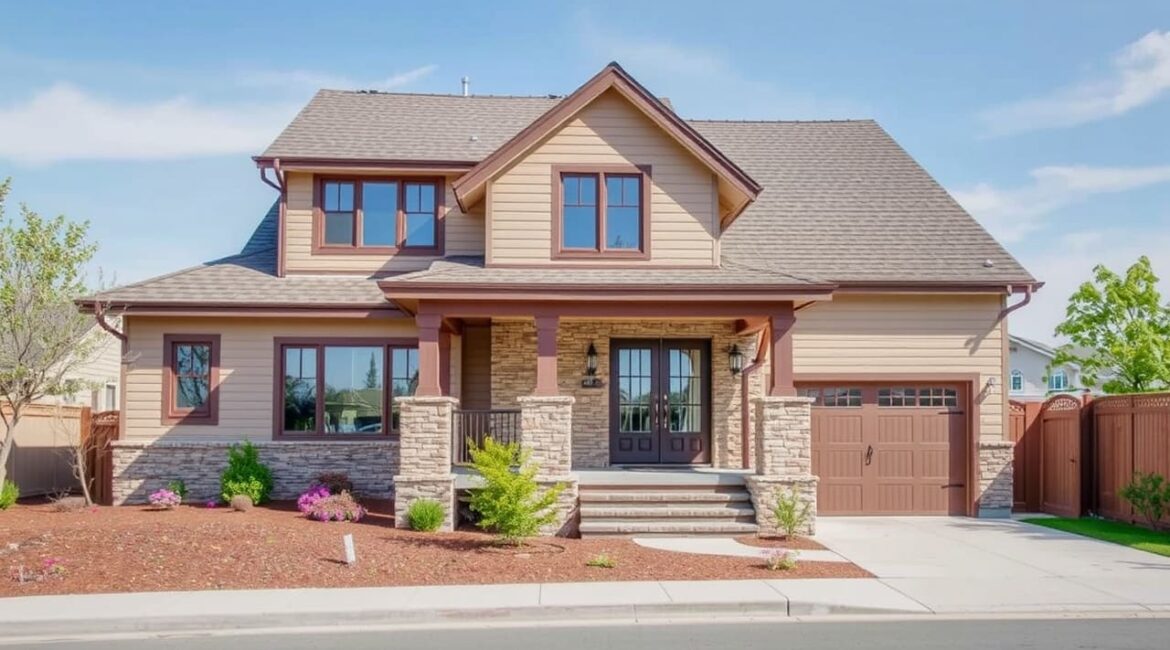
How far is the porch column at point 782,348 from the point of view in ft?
48.2

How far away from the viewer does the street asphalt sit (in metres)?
8.29

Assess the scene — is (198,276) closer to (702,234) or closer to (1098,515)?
(702,234)

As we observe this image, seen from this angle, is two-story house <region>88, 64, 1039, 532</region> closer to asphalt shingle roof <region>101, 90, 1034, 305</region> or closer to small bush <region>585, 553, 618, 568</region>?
asphalt shingle roof <region>101, 90, 1034, 305</region>

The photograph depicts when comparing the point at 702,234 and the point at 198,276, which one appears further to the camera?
the point at 198,276

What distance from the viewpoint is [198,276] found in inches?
696

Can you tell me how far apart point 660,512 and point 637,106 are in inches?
259

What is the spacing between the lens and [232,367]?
17156mm

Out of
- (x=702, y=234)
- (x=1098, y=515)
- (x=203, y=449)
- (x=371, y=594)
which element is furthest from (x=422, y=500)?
(x=1098, y=515)

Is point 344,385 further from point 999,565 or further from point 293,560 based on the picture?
point 999,565

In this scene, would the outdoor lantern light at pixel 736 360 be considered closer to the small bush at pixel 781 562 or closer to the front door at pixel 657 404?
the front door at pixel 657 404

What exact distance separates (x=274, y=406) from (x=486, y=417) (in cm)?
418

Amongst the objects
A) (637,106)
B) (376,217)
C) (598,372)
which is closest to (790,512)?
(598,372)

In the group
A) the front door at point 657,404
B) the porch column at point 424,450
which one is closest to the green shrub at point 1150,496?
the front door at point 657,404

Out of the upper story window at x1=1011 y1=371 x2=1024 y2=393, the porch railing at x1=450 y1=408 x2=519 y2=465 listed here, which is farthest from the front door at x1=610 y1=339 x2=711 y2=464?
the upper story window at x1=1011 y1=371 x2=1024 y2=393
